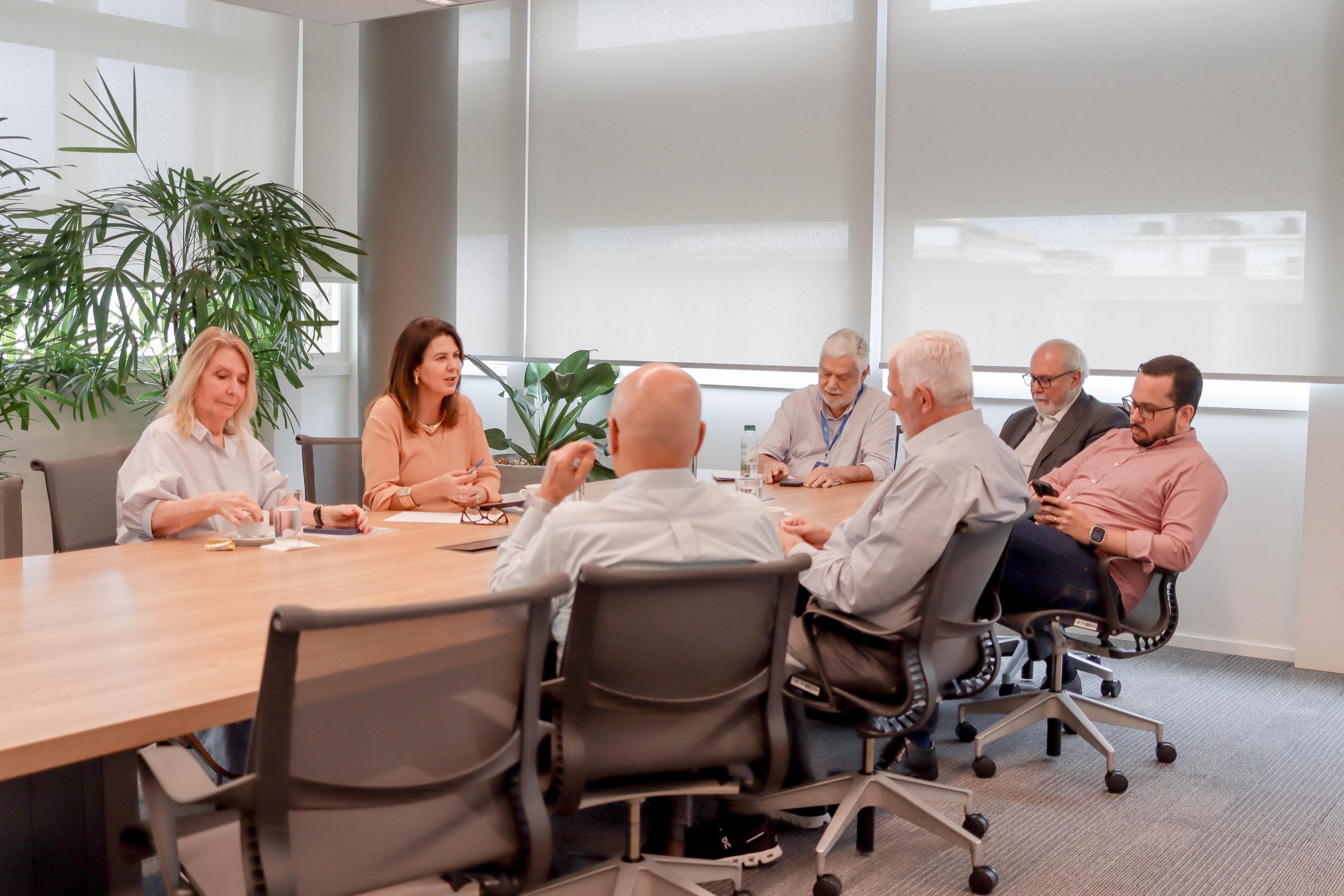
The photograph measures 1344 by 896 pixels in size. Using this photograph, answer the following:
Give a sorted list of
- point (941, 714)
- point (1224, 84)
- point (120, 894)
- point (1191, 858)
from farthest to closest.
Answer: point (1224, 84) < point (941, 714) < point (1191, 858) < point (120, 894)

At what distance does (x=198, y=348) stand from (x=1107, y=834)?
3005mm

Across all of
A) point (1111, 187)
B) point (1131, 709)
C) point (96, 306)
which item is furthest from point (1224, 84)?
point (96, 306)

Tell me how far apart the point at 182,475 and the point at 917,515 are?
209 centimetres

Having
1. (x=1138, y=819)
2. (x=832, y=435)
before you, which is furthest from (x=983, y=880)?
(x=832, y=435)

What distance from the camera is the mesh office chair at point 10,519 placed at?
A: 3002 mm

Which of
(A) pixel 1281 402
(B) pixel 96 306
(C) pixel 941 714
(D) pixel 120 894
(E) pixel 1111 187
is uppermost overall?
(E) pixel 1111 187

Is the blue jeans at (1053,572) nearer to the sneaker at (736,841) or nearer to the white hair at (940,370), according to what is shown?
the white hair at (940,370)

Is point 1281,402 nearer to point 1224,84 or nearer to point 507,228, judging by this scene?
point 1224,84

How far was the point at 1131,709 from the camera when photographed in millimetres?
4355

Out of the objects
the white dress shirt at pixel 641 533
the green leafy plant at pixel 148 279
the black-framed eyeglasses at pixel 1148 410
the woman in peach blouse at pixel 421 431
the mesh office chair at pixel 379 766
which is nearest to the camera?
the mesh office chair at pixel 379 766

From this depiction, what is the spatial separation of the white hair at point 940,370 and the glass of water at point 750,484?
0.93m

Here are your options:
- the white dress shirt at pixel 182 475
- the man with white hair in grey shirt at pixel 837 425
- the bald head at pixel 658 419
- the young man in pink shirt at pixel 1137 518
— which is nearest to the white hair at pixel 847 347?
the man with white hair in grey shirt at pixel 837 425

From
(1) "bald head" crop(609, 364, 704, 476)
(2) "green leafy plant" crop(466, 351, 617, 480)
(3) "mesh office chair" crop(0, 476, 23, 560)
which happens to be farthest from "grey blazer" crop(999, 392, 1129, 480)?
(3) "mesh office chair" crop(0, 476, 23, 560)

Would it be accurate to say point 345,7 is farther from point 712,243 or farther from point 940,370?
point 712,243
